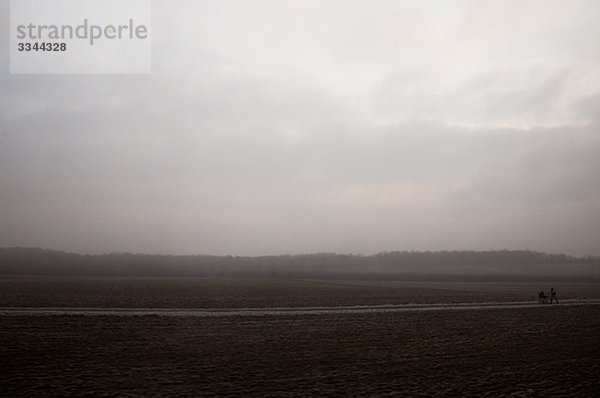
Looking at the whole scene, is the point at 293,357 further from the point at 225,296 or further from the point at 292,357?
Answer: the point at 225,296

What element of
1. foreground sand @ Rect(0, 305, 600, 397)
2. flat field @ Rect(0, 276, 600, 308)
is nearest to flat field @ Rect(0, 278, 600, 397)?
foreground sand @ Rect(0, 305, 600, 397)

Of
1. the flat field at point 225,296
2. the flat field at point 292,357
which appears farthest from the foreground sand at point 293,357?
the flat field at point 225,296

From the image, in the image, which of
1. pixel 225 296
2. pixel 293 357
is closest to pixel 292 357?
pixel 293 357

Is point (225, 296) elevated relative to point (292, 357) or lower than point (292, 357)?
lower

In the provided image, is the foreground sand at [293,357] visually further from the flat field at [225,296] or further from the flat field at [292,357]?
the flat field at [225,296]

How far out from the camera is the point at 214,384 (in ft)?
46.9

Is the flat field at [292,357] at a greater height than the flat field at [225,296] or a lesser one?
greater

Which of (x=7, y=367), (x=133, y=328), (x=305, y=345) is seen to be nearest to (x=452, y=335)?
(x=305, y=345)

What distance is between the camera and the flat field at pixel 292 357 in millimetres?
13898

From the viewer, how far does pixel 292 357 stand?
18578 millimetres

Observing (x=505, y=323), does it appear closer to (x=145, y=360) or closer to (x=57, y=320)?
(x=145, y=360)

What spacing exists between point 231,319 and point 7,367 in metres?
16.9

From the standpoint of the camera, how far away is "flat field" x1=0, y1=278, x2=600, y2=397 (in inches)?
547

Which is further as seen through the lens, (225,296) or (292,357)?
(225,296)
